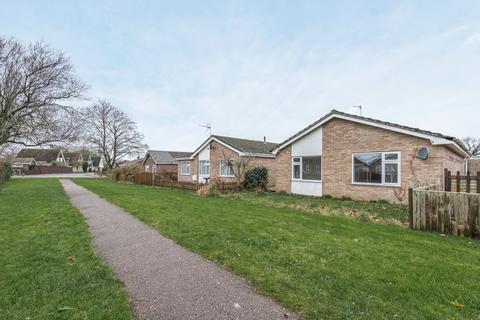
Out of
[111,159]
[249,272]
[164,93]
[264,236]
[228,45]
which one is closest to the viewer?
[249,272]

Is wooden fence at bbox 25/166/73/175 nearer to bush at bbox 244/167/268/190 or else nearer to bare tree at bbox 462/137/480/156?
bush at bbox 244/167/268/190

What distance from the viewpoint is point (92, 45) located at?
15.0 m

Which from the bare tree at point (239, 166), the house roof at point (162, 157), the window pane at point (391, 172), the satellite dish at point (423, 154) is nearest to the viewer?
the satellite dish at point (423, 154)

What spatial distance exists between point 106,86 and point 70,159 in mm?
80002

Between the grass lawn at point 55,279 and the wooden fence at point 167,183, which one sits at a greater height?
the wooden fence at point 167,183

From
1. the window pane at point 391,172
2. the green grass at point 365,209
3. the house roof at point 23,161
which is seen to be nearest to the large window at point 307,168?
the green grass at point 365,209

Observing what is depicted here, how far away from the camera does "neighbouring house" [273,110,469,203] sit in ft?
36.8

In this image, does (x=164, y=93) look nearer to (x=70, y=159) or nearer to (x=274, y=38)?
(x=274, y=38)

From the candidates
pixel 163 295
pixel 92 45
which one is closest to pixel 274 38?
pixel 92 45

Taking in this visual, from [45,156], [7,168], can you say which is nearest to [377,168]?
[7,168]

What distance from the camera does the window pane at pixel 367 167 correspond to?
12570mm

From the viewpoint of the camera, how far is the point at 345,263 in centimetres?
459

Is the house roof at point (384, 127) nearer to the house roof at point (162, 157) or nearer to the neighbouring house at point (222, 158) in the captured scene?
the neighbouring house at point (222, 158)

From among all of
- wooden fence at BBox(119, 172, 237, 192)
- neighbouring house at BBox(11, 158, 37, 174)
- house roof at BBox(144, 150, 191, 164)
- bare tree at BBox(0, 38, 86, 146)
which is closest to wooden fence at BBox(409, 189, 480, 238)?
wooden fence at BBox(119, 172, 237, 192)
